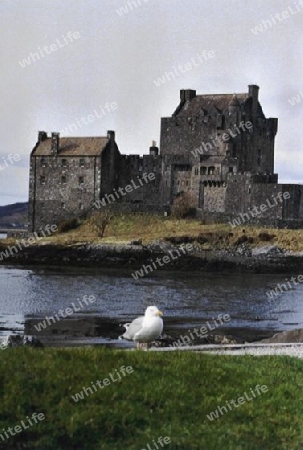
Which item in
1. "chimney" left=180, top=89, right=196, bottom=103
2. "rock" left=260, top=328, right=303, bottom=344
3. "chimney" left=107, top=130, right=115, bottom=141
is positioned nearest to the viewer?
"rock" left=260, top=328, right=303, bottom=344

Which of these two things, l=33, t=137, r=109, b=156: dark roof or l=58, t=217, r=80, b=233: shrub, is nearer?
l=58, t=217, r=80, b=233: shrub

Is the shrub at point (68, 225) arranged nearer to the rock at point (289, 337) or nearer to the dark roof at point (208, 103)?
the dark roof at point (208, 103)

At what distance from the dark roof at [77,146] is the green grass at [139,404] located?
87.0 metres

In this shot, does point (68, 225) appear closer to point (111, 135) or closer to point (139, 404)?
point (111, 135)

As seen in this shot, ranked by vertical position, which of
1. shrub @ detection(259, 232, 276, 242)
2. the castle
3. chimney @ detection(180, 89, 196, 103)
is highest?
chimney @ detection(180, 89, 196, 103)

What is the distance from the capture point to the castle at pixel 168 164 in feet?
317

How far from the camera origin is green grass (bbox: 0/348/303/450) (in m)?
11.2

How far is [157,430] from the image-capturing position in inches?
453

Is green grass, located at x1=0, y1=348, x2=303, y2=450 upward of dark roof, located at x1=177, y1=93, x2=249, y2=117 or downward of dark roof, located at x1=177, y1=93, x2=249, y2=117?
downward

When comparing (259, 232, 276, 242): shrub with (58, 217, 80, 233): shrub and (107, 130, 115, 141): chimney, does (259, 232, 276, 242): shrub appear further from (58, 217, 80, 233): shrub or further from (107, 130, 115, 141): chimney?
(107, 130, 115, 141): chimney

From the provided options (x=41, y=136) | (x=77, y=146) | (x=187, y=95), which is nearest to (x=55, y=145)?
(x=77, y=146)

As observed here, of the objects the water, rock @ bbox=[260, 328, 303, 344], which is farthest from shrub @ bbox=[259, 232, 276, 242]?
rock @ bbox=[260, 328, 303, 344]

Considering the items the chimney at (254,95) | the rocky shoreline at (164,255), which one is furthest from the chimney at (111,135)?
the rocky shoreline at (164,255)

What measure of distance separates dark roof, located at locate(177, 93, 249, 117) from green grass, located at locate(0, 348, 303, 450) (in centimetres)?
8736
